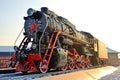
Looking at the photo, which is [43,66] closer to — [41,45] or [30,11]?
[41,45]

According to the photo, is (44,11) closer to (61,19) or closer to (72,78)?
(61,19)

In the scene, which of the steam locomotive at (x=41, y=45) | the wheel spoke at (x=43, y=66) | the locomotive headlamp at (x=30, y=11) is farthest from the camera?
the locomotive headlamp at (x=30, y=11)

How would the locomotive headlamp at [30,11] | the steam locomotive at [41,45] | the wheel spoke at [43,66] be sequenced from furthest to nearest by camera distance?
the locomotive headlamp at [30,11], the steam locomotive at [41,45], the wheel spoke at [43,66]

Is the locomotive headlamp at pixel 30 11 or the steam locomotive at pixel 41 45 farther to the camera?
the locomotive headlamp at pixel 30 11

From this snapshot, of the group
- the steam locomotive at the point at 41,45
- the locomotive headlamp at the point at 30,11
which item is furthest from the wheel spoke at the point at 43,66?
the locomotive headlamp at the point at 30,11

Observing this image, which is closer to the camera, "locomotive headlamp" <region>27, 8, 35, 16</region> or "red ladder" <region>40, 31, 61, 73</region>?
"red ladder" <region>40, 31, 61, 73</region>

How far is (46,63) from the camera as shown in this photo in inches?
569

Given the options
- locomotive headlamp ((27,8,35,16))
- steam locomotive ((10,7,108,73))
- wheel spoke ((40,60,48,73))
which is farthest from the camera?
locomotive headlamp ((27,8,35,16))

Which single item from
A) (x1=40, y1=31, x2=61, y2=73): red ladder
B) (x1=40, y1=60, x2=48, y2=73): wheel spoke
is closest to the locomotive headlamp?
(x1=40, y1=31, x2=61, y2=73): red ladder

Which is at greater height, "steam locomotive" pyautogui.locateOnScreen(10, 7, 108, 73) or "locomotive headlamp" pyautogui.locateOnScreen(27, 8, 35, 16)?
"locomotive headlamp" pyautogui.locateOnScreen(27, 8, 35, 16)

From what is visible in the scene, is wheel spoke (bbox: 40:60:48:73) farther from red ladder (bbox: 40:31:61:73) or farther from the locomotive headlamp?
the locomotive headlamp

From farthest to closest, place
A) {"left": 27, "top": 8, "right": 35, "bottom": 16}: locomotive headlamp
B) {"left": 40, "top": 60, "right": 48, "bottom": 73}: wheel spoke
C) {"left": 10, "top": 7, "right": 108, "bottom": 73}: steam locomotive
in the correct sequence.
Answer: {"left": 27, "top": 8, "right": 35, "bottom": 16}: locomotive headlamp < {"left": 10, "top": 7, "right": 108, "bottom": 73}: steam locomotive < {"left": 40, "top": 60, "right": 48, "bottom": 73}: wheel spoke

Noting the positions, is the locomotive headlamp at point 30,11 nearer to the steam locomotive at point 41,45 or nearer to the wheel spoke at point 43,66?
the steam locomotive at point 41,45

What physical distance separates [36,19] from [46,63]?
137 inches
